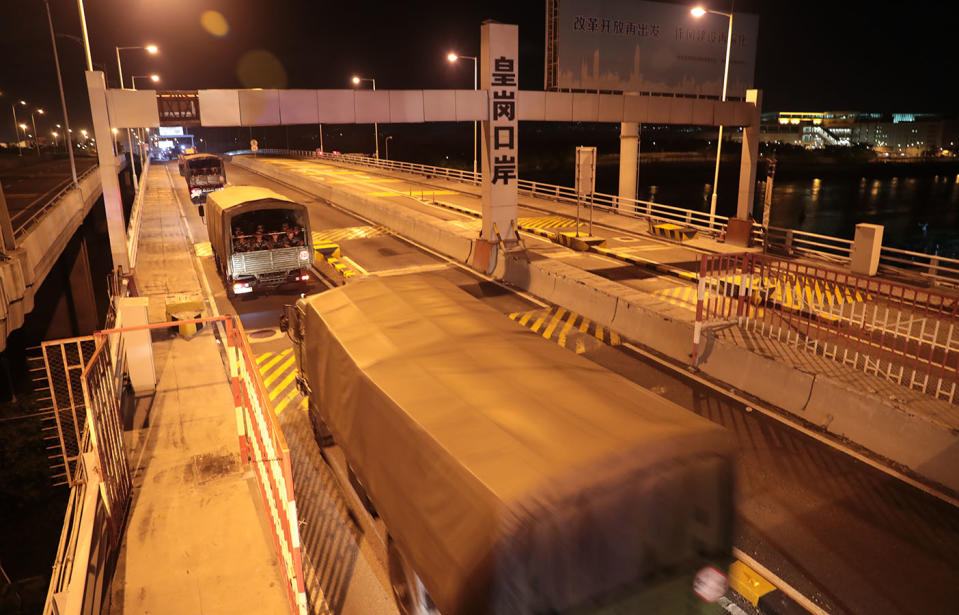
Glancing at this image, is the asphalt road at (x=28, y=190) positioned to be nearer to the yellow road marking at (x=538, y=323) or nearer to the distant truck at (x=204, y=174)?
the distant truck at (x=204, y=174)

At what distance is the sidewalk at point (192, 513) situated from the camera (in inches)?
255

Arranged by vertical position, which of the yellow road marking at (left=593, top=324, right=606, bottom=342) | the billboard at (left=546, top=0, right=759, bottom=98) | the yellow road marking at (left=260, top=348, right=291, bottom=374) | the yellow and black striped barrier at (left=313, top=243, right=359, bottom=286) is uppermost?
the billboard at (left=546, top=0, right=759, bottom=98)

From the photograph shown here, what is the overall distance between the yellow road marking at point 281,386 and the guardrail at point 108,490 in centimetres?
166

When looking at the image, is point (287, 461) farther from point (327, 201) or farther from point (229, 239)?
point (327, 201)

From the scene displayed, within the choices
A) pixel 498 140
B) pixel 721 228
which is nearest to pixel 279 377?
pixel 498 140

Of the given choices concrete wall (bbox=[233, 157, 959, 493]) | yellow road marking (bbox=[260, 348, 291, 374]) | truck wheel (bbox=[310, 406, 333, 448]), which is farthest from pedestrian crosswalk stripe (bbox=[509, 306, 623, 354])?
truck wheel (bbox=[310, 406, 333, 448])

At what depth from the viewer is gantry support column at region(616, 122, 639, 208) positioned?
113 feet

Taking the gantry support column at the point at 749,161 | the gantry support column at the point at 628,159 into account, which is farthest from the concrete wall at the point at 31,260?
the gantry support column at the point at 749,161

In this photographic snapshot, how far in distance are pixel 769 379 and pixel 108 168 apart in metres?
18.4

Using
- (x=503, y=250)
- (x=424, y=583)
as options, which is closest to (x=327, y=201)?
(x=503, y=250)

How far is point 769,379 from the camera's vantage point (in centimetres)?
1088

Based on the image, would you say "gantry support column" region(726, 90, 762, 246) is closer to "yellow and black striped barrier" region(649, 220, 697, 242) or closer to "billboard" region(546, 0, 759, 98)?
"billboard" region(546, 0, 759, 98)

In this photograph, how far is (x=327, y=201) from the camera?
41.9m

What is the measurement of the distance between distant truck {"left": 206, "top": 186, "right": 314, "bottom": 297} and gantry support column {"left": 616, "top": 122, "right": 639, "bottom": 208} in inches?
779
